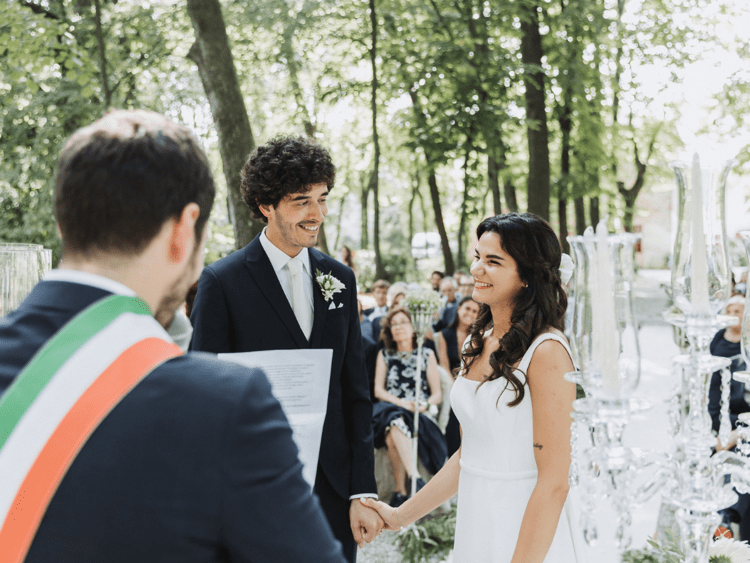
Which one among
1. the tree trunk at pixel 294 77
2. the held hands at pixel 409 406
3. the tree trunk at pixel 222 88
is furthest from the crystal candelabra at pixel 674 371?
the tree trunk at pixel 294 77

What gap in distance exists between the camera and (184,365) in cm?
97

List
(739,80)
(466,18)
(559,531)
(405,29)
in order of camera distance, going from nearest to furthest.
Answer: (559,531)
(466,18)
(405,29)
(739,80)

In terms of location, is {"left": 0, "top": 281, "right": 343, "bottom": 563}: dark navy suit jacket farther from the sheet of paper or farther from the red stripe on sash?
the sheet of paper

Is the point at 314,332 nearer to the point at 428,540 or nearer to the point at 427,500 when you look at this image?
the point at 427,500

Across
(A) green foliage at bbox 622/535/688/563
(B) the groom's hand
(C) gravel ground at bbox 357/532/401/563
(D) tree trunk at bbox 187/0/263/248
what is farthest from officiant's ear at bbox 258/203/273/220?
(C) gravel ground at bbox 357/532/401/563

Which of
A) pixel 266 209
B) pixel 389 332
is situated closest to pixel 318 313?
pixel 266 209

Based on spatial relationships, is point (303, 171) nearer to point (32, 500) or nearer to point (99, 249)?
point (99, 249)

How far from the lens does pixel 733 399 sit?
17.0 feet

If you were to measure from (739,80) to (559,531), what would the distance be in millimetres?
17243

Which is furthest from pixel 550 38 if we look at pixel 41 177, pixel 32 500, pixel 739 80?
pixel 32 500

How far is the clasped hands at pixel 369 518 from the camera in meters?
2.69

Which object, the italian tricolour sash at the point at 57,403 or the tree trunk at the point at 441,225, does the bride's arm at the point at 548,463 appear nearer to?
the italian tricolour sash at the point at 57,403

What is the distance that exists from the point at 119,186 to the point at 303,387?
170cm

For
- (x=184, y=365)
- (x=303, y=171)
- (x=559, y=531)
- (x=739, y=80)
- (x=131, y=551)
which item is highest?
(x=739, y=80)
